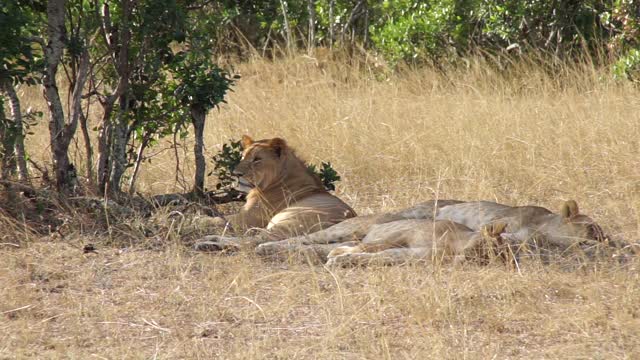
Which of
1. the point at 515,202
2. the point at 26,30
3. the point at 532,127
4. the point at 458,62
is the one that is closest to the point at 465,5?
the point at 458,62

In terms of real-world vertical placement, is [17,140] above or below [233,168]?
above

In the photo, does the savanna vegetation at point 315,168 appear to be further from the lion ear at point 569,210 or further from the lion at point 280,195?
the lion ear at point 569,210

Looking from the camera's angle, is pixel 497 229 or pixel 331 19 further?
pixel 331 19

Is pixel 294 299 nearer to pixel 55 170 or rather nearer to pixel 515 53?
pixel 55 170

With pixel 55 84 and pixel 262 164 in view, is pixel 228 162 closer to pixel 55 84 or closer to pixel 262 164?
pixel 262 164

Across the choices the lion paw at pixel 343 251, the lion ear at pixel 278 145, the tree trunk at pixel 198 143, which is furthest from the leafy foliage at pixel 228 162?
the lion paw at pixel 343 251

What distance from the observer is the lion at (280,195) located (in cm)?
734

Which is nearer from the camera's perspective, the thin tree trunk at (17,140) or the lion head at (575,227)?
the lion head at (575,227)

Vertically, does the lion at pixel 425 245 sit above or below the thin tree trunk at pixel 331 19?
below

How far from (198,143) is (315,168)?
3.62ft

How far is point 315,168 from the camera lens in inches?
345

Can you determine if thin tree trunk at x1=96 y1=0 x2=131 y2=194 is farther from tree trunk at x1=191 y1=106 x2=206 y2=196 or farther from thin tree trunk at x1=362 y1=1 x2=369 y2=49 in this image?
thin tree trunk at x1=362 y1=1 x2=369 y2=49

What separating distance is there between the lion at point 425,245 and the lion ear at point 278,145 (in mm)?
1336

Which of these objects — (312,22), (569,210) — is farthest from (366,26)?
(569,210)
